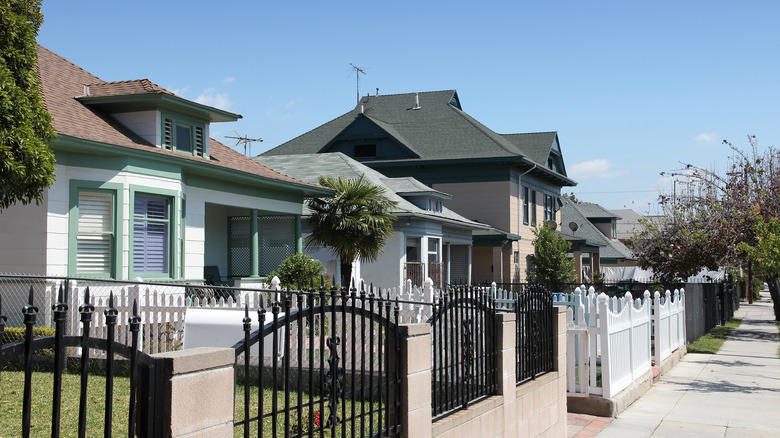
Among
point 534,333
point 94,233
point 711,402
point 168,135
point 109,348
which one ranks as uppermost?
point 168,135

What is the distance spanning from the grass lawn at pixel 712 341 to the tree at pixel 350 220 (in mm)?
9064

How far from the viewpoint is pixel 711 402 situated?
38.1 feet

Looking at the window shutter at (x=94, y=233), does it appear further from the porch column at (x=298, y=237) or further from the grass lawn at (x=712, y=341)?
the grass lawn at (x=712, y=341)

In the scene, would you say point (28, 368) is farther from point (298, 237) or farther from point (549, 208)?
point (549, 208)

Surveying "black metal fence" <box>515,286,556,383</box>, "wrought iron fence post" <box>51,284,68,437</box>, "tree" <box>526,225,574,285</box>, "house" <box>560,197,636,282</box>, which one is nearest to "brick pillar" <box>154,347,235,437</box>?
"wrought iron fence post" <box>51,284,68,437</box>

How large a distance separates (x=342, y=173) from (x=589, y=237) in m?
25.1

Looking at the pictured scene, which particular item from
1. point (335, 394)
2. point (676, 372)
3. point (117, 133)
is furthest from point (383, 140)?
point (335, 394)

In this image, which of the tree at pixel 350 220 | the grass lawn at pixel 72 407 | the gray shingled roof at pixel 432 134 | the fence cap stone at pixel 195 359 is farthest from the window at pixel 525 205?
the fence cap stone at pixel 195 359

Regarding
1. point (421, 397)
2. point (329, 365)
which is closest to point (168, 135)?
point (421, 397)

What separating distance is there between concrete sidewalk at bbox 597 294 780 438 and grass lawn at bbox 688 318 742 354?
0.56 m

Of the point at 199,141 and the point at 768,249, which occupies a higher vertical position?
the point at 199,141

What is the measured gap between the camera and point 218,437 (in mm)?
3611

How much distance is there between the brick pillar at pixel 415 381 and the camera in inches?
213

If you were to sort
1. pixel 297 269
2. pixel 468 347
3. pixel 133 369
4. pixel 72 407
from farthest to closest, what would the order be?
pixel 297 269
pixel 72 407
pixel 468 347
pixel 133 369
